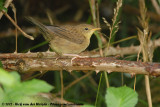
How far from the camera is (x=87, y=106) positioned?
1165 millimetres

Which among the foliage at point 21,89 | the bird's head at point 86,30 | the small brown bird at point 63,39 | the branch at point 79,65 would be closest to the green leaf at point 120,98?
the foliage at point 21,89

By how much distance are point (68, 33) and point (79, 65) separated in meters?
1.10

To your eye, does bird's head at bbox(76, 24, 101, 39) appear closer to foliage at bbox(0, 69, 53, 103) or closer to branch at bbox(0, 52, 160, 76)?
branch at bbox(0, 52, 160, 76)

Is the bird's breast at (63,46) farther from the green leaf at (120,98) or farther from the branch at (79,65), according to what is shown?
the green leaf at (120,98)

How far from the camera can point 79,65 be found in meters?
2.62

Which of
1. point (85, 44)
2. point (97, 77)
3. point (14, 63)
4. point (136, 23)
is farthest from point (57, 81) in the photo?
point (136, 23)

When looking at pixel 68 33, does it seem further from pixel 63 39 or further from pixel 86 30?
pixel 86 30

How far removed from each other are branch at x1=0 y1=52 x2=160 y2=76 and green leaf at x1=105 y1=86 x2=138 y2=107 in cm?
96

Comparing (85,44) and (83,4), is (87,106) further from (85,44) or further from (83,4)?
(83,4)

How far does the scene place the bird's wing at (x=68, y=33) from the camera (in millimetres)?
3352

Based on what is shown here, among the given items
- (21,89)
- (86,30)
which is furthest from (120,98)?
(86,30)

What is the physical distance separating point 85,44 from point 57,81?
3.94ft

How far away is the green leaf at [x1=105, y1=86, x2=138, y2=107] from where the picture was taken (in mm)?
1343

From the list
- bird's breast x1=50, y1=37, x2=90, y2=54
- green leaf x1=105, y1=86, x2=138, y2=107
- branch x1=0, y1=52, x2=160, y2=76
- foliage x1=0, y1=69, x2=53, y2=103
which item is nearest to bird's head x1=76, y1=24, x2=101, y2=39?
bird's breast x1=50, y1=37, x2=90, y2=54
